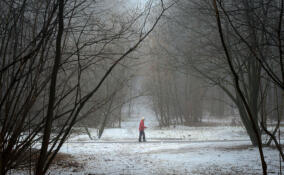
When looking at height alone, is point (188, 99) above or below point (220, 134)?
above

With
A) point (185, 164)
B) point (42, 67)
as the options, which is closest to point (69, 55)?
point (42, 67)

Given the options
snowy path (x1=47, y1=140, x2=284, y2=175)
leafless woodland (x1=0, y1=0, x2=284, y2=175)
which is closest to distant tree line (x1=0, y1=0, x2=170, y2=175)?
leafless woodland (x1=0, y1=0, x2=284, y2=175)

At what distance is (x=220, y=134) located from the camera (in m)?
19.6

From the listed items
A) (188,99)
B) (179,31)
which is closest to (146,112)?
(188,99)

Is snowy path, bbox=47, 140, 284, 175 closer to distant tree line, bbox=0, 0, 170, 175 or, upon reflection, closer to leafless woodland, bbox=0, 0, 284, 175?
leafless woodland, bbox=0, 0, 284, 175

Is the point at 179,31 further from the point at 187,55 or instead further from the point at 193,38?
the point at 187,55

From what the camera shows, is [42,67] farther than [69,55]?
No

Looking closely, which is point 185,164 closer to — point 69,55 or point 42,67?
point 69,55

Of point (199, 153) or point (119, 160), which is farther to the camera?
point (199, 153)

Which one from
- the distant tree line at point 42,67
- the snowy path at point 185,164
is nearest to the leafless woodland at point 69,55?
the distant tree line at point 42,67

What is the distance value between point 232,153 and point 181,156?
6.28 ft

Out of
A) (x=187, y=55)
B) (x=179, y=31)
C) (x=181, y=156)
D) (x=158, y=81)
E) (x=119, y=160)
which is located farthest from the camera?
(x=158, y=81)

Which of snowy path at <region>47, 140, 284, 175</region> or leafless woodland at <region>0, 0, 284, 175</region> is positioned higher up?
leafless woodland at <region>0, 0, 284, 175</region>

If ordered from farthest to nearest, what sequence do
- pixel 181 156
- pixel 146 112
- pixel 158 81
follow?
pixel 146 112 → pixel 158 81 → pixel 181 156
